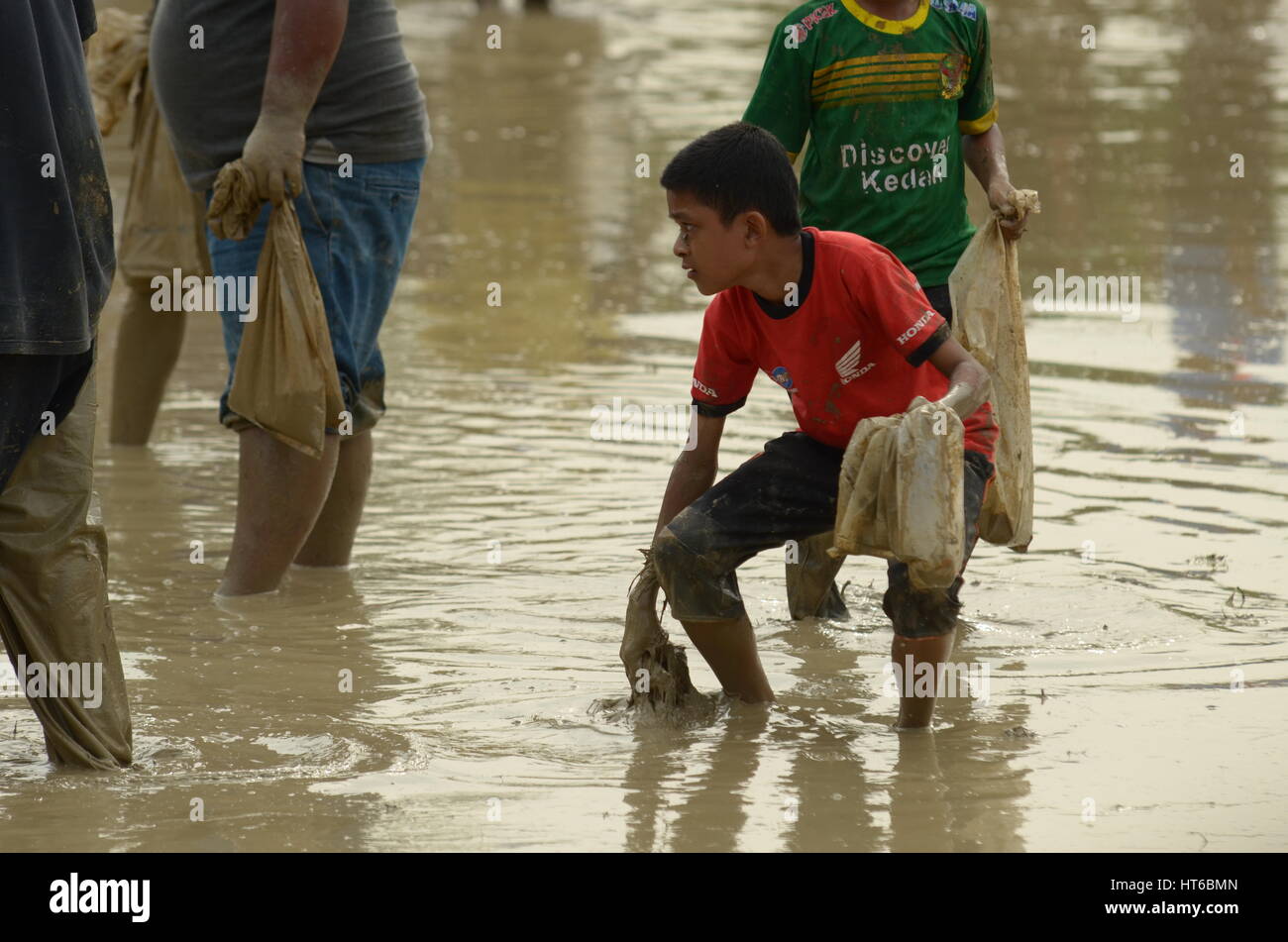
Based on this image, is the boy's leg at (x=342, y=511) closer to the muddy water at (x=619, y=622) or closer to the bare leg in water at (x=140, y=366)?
the muddy water at (x=619, y=622)

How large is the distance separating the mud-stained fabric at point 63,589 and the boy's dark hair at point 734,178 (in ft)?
3.89

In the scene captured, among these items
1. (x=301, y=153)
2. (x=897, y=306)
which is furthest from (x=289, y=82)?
(x=897, y=306)

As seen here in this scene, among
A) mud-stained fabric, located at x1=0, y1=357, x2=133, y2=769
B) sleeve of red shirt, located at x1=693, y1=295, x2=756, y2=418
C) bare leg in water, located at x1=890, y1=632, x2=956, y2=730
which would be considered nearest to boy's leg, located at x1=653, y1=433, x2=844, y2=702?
sleeve of red shirt, located at x1=693, y1=295, x2=756, y2=418

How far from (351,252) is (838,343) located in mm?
1539

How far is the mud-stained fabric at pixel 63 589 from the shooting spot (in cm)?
366

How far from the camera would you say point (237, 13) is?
492 centimetres

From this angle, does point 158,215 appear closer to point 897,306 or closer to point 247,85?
point 247,85

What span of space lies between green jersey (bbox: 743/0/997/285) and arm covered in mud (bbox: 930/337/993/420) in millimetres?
905

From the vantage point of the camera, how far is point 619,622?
15.9 feet

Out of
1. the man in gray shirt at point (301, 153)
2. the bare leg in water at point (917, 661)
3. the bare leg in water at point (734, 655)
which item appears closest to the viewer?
the bare leg in water at point (917, 661)

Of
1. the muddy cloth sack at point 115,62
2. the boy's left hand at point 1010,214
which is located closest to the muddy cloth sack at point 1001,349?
the boy's left hand at point 1010,214

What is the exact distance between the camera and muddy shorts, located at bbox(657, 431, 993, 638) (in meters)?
4.07

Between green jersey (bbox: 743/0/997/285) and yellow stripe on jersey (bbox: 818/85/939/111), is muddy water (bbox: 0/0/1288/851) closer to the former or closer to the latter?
green jersey (bbox: 743/0/997/285)

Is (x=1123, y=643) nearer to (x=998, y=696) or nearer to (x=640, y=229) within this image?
(x=998, y=696)
